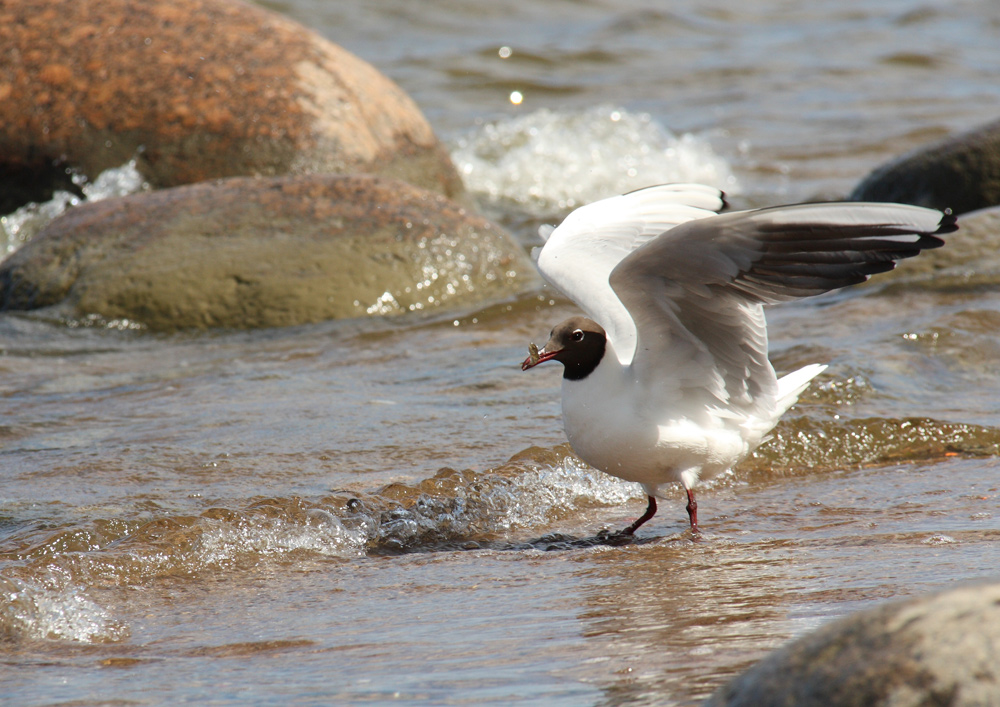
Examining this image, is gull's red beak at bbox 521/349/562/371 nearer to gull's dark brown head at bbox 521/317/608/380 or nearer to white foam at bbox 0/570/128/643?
gull's dark brown head at bbox 521/317/608/380

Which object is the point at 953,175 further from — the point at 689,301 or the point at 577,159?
the point at 689,301

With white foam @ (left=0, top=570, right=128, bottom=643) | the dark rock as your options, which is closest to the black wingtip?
white foam @ (left=0, top=570, right=128, bottom=643)

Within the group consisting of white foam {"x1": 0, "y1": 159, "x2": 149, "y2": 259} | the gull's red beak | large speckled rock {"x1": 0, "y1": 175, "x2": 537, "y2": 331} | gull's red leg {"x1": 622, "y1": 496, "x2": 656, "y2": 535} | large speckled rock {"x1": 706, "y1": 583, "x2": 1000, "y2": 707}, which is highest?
white foam {"x1": 0, "y1": 159, "x2": 149, "y2": 259}

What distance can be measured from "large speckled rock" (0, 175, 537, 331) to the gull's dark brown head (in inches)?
130

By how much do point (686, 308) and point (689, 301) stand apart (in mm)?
66

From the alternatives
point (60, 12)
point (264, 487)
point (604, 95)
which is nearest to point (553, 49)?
point (604, 95)

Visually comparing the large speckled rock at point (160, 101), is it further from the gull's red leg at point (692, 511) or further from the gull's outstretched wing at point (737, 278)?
the gull's red leg at point (692, 511)

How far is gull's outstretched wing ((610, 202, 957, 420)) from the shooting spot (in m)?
3.72

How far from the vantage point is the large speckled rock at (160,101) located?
8.84 m

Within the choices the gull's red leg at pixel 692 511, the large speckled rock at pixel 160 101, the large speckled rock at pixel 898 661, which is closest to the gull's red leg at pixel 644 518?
the gull's red leg at pixel 692 511

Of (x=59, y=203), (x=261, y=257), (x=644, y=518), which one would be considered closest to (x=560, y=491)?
(x=644, y=518)

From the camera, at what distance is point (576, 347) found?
448 cm

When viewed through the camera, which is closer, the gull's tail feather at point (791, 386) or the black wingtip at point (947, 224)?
the black wingtip at point (947, 224)

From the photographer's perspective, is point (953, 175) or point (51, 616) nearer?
point (51, 616)
